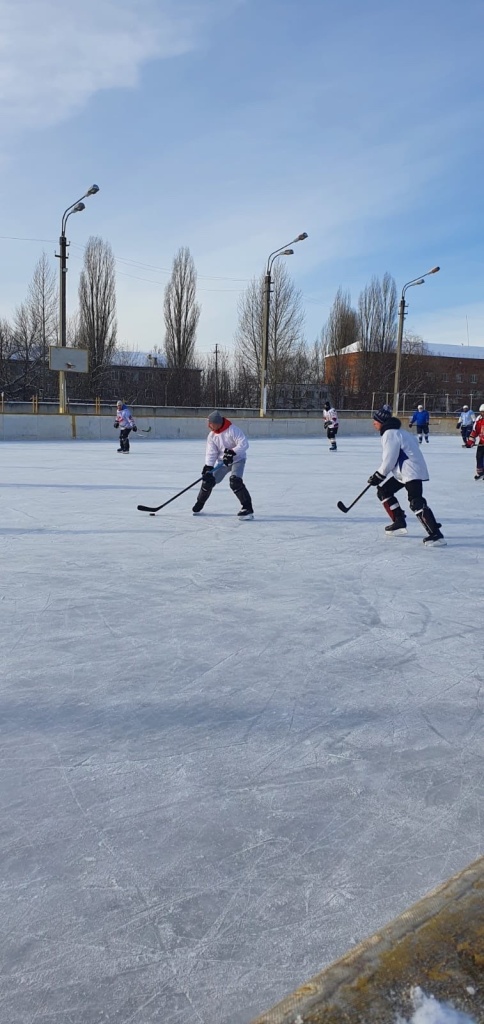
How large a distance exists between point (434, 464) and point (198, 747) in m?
14.4

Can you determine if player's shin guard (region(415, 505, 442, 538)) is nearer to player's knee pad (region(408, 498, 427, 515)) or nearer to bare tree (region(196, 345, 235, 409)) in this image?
player's knee pad (region(408, 498, 427, 515))

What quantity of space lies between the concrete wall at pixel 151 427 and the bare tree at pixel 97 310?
633 inches

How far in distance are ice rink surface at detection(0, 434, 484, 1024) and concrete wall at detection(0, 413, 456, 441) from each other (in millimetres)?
17873

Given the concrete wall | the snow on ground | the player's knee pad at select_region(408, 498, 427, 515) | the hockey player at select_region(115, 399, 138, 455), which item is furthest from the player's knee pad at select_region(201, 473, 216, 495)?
the concrete wall

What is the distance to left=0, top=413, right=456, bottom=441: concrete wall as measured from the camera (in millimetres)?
22125

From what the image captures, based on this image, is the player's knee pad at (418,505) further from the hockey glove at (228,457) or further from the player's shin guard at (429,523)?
the hockey glove at (228,457)

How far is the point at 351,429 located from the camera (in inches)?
1223

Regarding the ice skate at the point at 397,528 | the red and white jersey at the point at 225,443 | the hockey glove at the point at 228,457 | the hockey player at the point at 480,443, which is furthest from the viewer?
the hockey player at the point at 480,443

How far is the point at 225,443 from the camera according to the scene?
295 inches

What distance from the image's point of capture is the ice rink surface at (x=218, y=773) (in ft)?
4.68

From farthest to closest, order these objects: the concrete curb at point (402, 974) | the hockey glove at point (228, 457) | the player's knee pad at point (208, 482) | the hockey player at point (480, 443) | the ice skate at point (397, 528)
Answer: the hockey player at point (480, 443) → the player's knee pad at point (208, 482) → the hockey glove at point (228, 457) → the ice skate at point (397, 528) → the concrete curb at point (402, 974)

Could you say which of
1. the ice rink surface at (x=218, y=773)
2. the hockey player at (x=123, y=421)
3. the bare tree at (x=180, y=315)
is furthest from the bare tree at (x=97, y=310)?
the ice rink surface at (x=218, y=773)

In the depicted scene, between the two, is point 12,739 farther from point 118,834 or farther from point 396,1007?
point 396,1007

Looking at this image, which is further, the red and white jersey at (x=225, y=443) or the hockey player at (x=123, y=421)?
the hockey player at (x=123, y=421)
